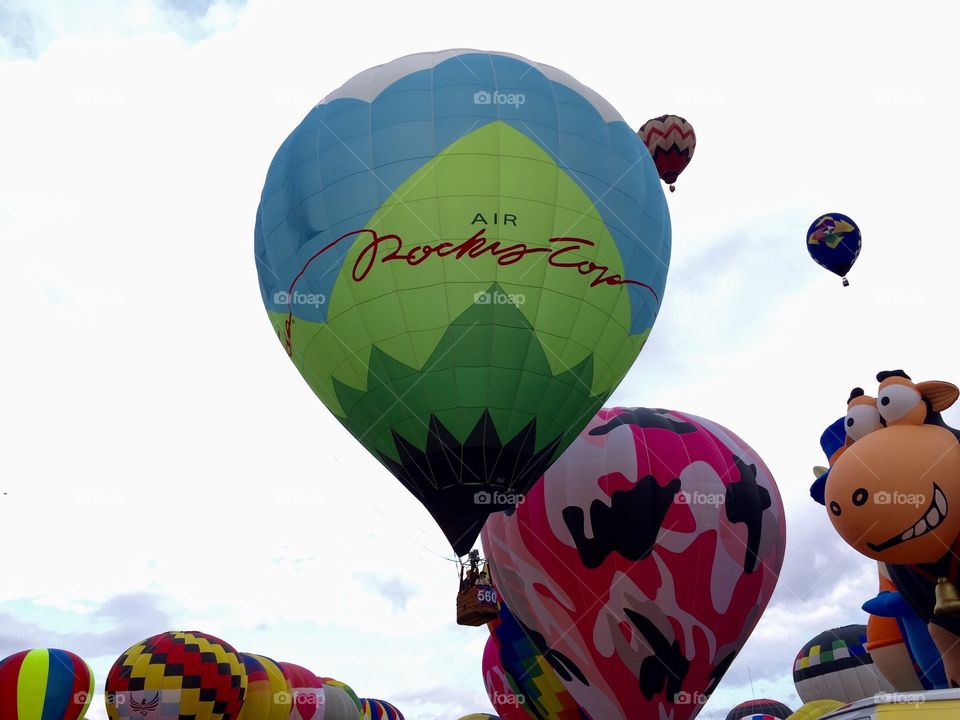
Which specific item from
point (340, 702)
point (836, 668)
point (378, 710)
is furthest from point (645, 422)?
point (378, 710)

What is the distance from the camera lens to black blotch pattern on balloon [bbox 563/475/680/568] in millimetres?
13938

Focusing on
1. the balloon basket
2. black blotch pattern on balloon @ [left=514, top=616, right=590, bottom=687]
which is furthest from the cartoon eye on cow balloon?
black blotch pattern on balloon @ [left=514, top=616, right=590, bottom=687]

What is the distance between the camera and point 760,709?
28.5 meters

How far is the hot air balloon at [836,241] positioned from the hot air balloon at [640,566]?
5.71 metres

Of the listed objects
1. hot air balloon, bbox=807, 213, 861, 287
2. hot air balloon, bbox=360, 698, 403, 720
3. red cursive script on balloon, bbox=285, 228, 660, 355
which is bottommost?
hot air balloon, bbox=360, 698, 403, 720

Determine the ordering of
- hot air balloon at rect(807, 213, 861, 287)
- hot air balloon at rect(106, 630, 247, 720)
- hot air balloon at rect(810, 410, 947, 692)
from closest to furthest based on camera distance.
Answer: hot air balloon at rect(810, 410, 947, 692)
hot air balloon at rect(807, 213, 861, 287)
hot air balloon at rect(106, 630, 247, 720)

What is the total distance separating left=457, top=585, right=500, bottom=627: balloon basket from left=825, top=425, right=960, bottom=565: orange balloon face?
4.90 metres

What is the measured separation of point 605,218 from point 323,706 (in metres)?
18.6

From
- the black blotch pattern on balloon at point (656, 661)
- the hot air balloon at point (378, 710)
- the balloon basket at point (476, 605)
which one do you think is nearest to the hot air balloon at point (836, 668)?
the black blotch pattern on balloon at point (656, 661)

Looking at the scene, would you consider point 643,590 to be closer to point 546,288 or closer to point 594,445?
point 594,445

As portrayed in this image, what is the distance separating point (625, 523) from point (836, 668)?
32.4 feet

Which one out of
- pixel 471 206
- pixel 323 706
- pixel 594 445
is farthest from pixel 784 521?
pixel 323 706

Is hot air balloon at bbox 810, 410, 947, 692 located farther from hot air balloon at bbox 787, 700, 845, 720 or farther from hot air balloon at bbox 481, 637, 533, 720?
hot air balloon at bbox 481, 637, 533, 720

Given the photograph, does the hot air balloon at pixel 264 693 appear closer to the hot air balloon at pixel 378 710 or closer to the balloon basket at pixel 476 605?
the hot air balloon at pixel 378 710
